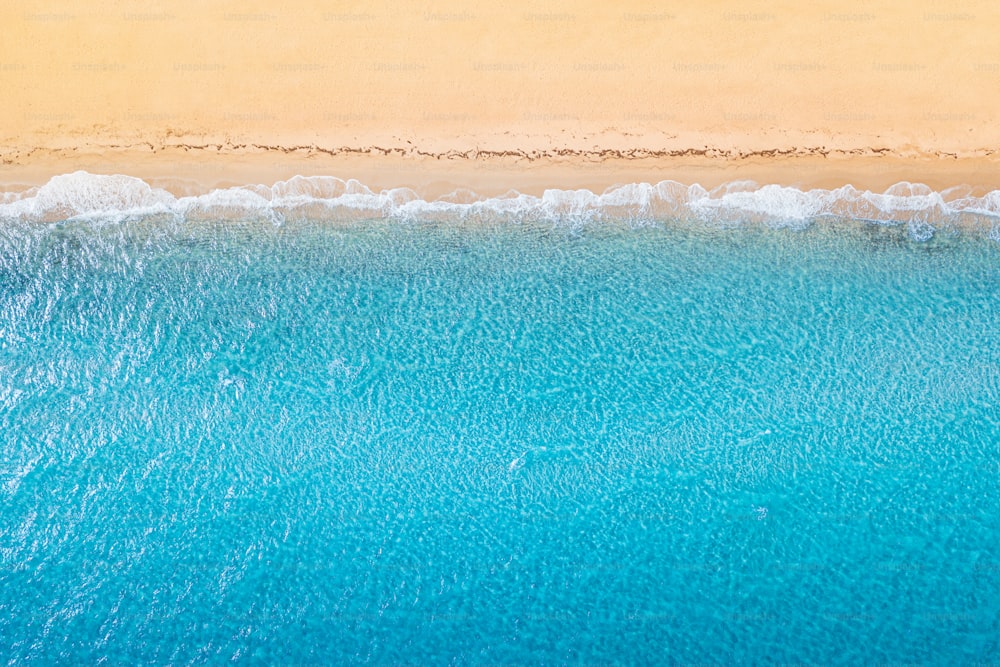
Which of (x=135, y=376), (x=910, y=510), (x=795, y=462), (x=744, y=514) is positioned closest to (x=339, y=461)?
(x=135, y=376)

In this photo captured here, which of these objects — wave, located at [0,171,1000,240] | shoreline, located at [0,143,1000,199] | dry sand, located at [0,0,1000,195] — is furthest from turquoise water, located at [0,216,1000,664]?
dry sand, located at [0,0,1000,195]

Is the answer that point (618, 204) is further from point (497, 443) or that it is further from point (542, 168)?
point (497, 443)

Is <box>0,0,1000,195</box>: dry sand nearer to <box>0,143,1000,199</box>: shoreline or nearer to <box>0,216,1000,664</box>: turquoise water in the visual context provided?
<box>0,143,1000,199</box>: shoreline

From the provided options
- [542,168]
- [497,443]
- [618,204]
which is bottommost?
[497,443]

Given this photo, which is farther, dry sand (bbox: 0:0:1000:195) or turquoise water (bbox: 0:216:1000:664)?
dry sand (bbox: 0:0:1000:195)

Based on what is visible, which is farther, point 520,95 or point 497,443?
point 520,95

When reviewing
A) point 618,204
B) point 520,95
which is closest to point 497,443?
point 618,204

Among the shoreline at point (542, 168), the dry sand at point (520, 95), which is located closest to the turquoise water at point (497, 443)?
the shoreline at point (542, 168)
